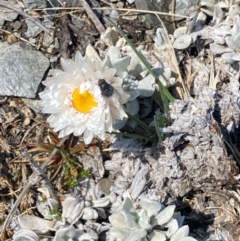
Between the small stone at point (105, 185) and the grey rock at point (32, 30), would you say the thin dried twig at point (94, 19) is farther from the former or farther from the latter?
the small stone at point (105, 185)

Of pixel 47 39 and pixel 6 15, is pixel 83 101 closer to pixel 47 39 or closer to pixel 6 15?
pixel 47 39

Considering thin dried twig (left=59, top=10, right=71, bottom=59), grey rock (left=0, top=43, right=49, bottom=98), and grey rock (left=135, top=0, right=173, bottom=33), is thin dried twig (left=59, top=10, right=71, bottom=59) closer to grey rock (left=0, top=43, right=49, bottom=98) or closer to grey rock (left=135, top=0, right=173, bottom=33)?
grey rock (left=0, top=43, right=49, bottom=98)

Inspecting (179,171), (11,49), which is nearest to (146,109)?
(179,171)

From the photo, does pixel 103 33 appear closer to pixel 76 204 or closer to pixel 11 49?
pixel 11 49

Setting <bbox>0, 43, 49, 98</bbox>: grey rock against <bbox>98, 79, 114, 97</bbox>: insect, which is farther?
<bbox>0, 43, 49, 98</bbox>: grey rock

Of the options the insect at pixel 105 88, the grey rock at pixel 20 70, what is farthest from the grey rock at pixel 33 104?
the insect at pixel 105 88

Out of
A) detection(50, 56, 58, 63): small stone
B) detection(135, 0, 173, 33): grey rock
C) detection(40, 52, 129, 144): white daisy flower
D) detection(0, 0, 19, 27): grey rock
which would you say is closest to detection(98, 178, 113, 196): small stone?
detection(40, 52, 129, 144): white daisy flower
